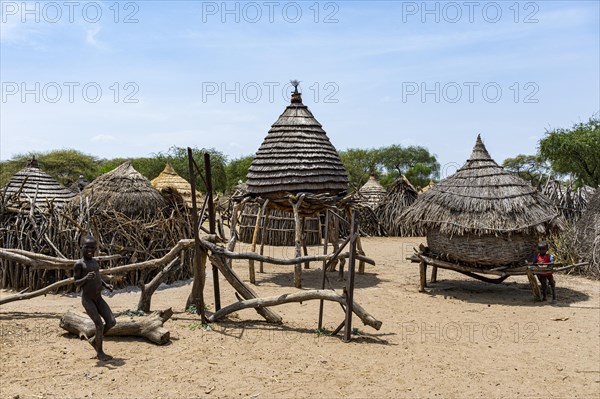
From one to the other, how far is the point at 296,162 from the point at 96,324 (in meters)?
6.85

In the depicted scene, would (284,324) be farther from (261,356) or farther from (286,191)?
(286,191)

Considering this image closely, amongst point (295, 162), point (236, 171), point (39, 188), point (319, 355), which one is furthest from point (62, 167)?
point (319, 355)

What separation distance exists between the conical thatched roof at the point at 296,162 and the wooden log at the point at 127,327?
5.73 m

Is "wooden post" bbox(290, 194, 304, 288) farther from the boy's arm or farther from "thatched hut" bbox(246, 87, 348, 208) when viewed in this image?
the boy's arm

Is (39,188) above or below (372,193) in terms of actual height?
below

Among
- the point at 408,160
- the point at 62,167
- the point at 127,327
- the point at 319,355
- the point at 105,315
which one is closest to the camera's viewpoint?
the point at 105,315

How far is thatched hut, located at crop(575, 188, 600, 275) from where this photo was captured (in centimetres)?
1323

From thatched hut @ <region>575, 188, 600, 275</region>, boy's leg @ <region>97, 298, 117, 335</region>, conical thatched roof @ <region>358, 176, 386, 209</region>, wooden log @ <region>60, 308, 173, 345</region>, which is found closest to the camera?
boy's leg @ <region>97, 298, 117, 335</region>

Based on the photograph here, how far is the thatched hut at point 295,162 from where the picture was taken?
12.4 metres

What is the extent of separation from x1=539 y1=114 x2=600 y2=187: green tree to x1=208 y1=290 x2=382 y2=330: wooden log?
2038 cm

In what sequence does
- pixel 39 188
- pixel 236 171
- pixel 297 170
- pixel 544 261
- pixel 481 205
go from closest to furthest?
pixel 544 261, pixel 481 205, pixel 297 170, pixel 39 188, pixel 236 171

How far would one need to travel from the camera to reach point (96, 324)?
6371 mm

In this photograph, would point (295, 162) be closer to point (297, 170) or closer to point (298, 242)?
point (297, 170)

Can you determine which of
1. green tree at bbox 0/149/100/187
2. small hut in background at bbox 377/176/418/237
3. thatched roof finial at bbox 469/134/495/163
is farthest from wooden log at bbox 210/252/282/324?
green tree at bbox 0/149/100/187
